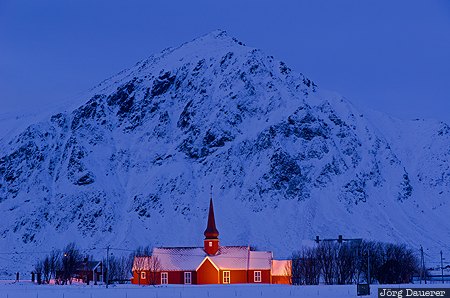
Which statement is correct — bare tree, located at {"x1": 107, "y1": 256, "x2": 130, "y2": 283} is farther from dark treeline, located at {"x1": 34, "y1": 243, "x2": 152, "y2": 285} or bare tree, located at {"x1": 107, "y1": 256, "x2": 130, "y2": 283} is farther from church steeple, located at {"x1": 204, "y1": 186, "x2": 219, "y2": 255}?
church steeple, located at {"x1": 204, "y1": 186, "x2": 219, "y2": 255}

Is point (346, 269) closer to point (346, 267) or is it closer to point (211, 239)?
point (346, 267)

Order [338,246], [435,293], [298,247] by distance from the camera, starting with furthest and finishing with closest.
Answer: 1. [298,247]
2. [338,246]
3. [435,293]

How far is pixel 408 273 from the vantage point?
12569 cm

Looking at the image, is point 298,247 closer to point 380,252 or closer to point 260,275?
point 380,252

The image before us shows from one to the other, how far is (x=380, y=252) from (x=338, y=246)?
778 cm

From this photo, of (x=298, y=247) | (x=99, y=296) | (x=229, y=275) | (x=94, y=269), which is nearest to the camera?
(x=99, y=296)

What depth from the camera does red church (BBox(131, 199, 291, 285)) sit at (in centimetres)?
11675

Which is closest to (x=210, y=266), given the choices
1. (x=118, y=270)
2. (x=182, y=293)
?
(x=182, y=293)

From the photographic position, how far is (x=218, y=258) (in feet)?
388

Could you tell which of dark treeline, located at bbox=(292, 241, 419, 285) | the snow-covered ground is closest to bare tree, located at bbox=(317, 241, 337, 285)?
dark treeline, located at bbox=(292, 241, 419, 285)

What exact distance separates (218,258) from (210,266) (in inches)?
94.1

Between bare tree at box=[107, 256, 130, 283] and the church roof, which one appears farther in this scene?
bare tree at box=[107, 256, 130, 283]

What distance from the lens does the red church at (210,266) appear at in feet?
383

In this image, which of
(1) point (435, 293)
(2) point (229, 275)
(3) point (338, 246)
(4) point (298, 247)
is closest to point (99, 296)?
(1) point (435, 293)
